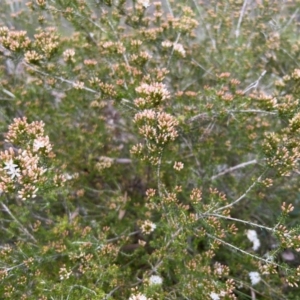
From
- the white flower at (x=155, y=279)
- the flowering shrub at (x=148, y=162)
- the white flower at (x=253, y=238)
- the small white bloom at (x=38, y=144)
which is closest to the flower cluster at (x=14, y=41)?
the flowering shrub at (x=148, y=162)

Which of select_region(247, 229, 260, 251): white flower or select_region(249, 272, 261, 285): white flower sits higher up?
select_region(249, 272, 261, 285): white flower

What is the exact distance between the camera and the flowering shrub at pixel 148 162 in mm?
2846

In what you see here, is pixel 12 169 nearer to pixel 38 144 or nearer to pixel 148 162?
pixel 38 144

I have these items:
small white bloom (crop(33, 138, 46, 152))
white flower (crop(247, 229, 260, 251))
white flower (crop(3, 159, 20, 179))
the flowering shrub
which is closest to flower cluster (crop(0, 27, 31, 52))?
the flowering shrub

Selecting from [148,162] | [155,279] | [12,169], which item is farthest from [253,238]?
[12,169]

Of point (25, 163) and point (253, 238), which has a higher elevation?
point (25, 163)

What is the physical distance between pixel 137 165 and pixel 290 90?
1.76 metres

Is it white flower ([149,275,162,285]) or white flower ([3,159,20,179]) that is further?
white flower ([149,275,162,285])

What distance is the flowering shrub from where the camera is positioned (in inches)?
112

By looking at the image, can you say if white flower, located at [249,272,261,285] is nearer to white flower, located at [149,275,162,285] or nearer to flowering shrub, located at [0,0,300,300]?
flowering shrub, located at [0,0,300,300]

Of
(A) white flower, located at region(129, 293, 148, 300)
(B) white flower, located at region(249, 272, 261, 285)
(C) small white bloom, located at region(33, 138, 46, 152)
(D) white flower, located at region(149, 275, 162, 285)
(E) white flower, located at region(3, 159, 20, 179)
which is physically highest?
(C) small white bloom, located at region(33, 138, 46, 152)

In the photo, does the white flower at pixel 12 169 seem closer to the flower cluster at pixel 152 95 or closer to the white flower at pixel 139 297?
the flower cluster at pixel 152 95

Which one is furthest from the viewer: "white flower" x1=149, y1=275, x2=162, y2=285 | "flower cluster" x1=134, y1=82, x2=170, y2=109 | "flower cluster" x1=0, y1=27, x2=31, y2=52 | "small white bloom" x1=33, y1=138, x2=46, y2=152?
"flower cluster" x1=0, y1=27, x2=31, y2=52

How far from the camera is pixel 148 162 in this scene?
9.78 feet
